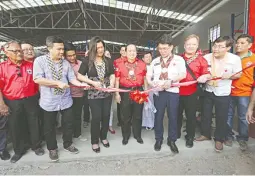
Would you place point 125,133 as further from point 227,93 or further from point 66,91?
point 227,93

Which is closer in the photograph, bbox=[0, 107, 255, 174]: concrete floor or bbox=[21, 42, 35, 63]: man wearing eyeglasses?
bbox=[0, 107, 255, 174]: concrete floor

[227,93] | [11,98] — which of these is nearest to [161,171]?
[227,93]

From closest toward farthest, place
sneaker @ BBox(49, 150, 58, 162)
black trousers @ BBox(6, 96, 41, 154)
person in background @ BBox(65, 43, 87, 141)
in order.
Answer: black trousers @ BBox(6, 96, 41, 154)
sneaker @ BBox(49, 150, 58, 162)
person in background @ BBox(65, 43, 87, 141)

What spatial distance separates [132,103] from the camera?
317 centimetres

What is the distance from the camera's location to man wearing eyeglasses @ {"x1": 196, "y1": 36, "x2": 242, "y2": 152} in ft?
9.23

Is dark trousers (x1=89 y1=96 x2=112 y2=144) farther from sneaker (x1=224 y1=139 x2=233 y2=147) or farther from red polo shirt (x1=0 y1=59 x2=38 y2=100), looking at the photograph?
sneaker (x1=224 y1=139 x2=233 y2=147)

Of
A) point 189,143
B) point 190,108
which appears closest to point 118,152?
point 189,143

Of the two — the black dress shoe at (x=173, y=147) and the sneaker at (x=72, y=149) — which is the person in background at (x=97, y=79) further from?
the black dress shoe at (x=173, y=147)

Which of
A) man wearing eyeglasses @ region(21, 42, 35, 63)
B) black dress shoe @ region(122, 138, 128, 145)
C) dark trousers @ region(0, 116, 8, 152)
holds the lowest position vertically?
black dress shoe @ region(122, 138, 128, 145)

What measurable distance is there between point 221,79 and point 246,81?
0.39 meters

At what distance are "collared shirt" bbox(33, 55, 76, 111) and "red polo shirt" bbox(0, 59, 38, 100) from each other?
0.72 ft

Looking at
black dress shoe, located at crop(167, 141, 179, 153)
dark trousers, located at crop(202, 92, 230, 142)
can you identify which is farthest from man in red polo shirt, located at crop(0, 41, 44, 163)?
dark trousers, located at crop(202, 92, 230, 142)

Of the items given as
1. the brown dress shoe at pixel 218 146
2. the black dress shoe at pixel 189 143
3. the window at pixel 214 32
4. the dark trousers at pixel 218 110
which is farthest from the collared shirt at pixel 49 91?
the window at pixel 214 32

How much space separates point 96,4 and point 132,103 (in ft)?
25.6
